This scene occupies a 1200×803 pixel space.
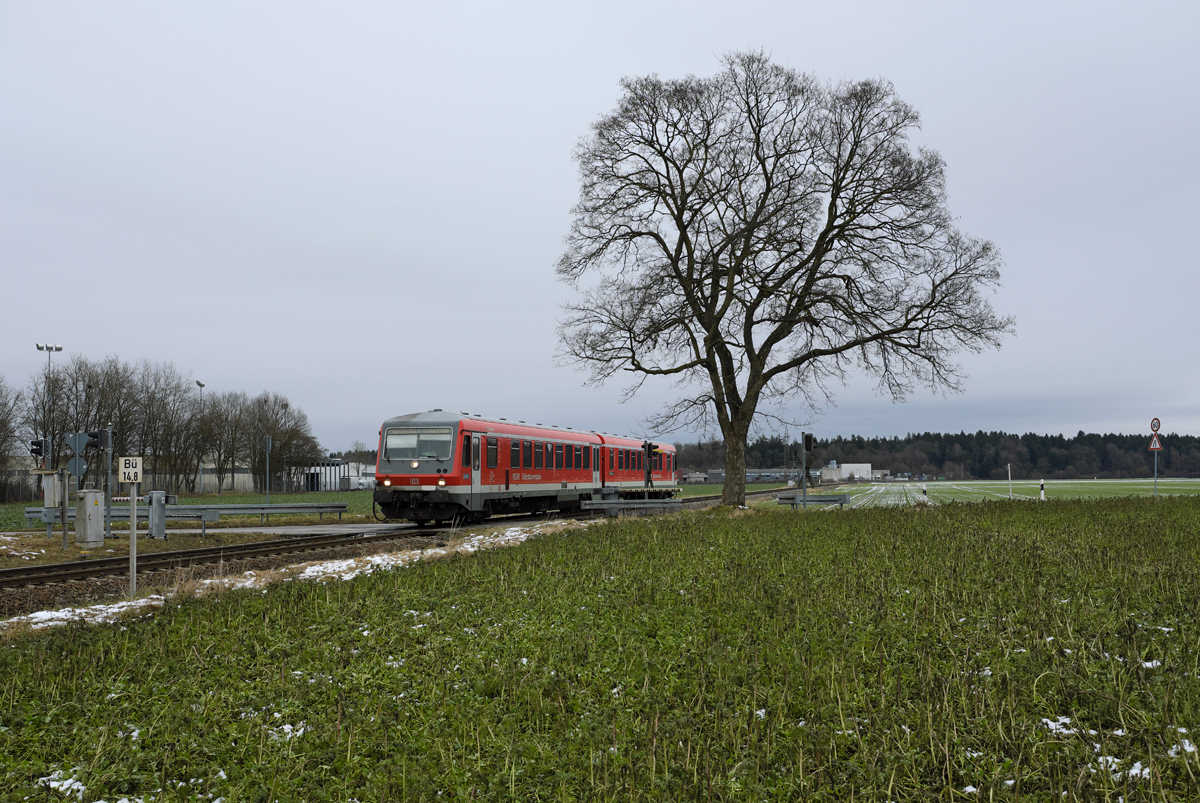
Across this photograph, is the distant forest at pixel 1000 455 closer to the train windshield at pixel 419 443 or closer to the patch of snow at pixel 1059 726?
the train windshield at pixel 419 443

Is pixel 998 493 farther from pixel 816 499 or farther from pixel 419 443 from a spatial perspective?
pixel 419 443

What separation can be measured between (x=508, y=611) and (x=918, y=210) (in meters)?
22.3

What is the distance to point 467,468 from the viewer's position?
24.8 metres

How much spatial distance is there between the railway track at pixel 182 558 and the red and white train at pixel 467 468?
3.32 feet

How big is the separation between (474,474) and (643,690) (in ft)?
65.6

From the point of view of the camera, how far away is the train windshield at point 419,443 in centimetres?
2450

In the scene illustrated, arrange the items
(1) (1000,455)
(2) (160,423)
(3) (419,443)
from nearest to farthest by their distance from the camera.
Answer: (3) (419,443) < (2) (160,423) < (1) (1000,455)

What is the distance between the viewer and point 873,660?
6289mm

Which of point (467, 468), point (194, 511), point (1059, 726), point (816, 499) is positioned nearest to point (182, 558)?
point (467, 468)

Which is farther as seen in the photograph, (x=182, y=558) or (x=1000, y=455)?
(x=1000, y=455)

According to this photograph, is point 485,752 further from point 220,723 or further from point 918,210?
point 918,210

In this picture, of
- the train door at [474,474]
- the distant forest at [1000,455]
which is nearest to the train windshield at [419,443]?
the train door at [474,474]

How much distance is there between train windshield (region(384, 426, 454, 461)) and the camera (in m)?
24.5

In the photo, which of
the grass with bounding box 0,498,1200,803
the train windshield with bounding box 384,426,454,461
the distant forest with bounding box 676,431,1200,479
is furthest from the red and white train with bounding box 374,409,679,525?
the distant forest with bounding box 676,431,1200,479
